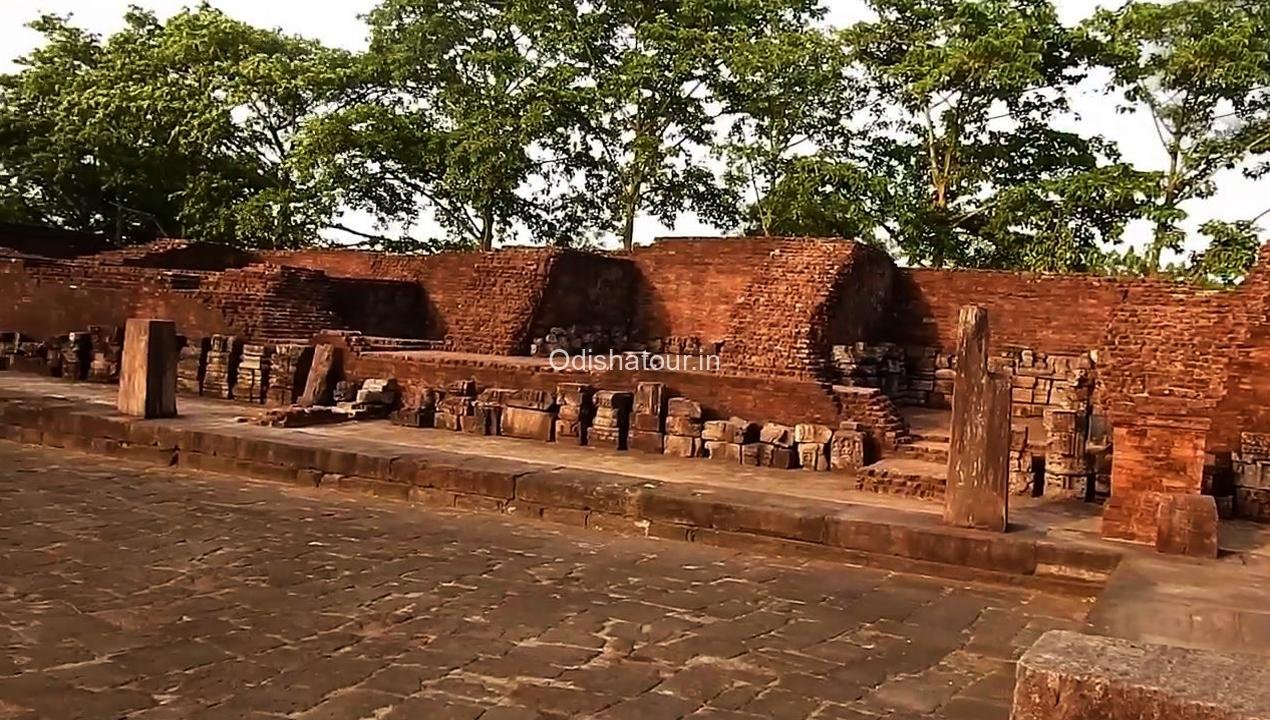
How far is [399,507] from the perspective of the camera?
760cm

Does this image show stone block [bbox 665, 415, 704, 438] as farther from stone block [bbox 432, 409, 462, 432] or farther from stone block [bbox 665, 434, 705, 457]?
stone block [bbox 432, 409, 462, 432]

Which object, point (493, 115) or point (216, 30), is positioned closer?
point (493, 115)

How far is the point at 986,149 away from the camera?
1759cm

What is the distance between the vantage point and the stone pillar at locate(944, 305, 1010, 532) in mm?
6277

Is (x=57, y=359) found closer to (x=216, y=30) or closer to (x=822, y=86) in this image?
(x=216, y=30)

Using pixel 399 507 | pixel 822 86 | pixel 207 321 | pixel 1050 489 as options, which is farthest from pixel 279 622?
pixel 822 86

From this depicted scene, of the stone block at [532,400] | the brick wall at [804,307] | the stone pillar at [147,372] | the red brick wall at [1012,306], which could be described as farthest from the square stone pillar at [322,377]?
the red brick wall at [1012,306]

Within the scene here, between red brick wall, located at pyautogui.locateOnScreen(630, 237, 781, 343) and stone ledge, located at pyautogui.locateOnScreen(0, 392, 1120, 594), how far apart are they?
6.90 m

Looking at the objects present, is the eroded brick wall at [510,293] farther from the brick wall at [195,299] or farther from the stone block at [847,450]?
the stone block at [847,450]

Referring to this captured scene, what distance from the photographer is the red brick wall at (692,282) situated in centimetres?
1434

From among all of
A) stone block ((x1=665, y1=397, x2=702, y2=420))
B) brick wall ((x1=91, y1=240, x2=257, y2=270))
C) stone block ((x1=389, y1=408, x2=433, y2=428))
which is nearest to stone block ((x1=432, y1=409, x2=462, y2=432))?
stone block ((x1=389, y1=408, x2=433, y2=428))

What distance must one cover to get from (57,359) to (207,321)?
7.96ft

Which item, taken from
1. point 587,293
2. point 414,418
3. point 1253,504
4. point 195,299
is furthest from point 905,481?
point 195,299

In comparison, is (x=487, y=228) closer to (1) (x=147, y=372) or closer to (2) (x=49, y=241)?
(2) (x=49, y=241)
